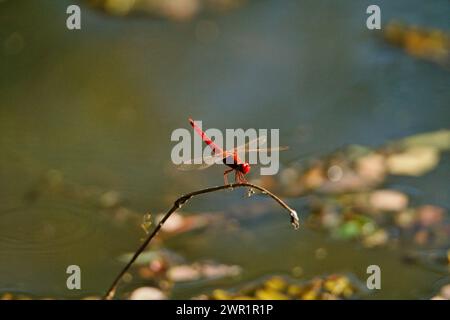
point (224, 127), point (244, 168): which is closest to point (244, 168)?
point (244, 168)

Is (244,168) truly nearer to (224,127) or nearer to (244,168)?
(244,168)

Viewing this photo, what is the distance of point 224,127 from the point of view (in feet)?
4.69

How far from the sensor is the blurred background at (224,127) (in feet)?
3.71

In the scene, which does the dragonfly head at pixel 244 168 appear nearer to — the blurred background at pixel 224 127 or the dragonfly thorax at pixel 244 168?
the dragonfly thorax at pixel 244 168

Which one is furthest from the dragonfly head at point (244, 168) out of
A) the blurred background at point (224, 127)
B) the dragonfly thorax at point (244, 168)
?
the blurred background at point (224, 127)

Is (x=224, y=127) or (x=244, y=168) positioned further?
(x=224, y=127)

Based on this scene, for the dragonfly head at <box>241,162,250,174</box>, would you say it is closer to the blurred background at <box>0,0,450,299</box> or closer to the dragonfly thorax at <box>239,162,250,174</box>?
the dragonfly thorax at <box>239,162,250,174</box>

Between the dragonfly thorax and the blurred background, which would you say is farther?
the blurred background

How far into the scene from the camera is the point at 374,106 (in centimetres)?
148

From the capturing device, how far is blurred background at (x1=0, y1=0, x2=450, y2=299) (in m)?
1.13

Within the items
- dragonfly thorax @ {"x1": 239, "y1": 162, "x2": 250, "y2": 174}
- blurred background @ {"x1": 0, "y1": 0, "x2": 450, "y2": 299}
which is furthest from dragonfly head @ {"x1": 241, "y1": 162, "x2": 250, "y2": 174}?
blurred background @ {"x1": 0, "y1": 0, "x2": 450, "y2": 299}
